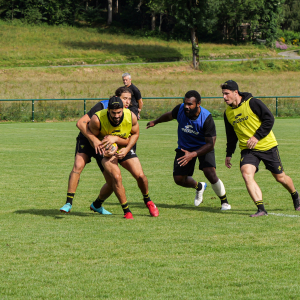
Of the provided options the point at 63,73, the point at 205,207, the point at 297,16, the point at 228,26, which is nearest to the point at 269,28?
the point at 228,26

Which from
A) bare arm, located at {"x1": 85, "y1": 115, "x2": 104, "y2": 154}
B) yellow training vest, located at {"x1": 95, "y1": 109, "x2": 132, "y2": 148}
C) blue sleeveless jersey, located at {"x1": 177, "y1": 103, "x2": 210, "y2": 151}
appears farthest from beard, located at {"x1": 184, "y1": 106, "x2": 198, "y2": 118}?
bare arm, located at {"x1": 85, "y1": 115, "x2": 104, "y2": 154}

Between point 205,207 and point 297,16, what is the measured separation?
10489cm

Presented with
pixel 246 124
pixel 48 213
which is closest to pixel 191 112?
pixel 246 124

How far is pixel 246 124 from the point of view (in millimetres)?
7359

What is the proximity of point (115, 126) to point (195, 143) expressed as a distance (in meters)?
1.64

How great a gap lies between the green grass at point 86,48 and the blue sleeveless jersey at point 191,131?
51.3 meters

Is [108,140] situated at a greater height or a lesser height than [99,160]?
greater

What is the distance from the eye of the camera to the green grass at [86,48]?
2395 inches

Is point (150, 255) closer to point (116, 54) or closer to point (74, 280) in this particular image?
point (74, 280)

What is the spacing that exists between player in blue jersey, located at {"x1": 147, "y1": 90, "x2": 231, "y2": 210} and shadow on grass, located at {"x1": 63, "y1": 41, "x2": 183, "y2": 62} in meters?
55.3

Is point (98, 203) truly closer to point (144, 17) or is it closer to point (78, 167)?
point (78, 167)

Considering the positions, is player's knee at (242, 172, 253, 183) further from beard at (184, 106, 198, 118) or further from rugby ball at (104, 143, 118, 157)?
rugby ball at (104, 143, 118, 157)

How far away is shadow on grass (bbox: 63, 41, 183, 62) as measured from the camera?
2534 inches

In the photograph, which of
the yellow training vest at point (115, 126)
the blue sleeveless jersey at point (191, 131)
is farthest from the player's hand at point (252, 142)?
the yellow training vest at point (115, 126)
